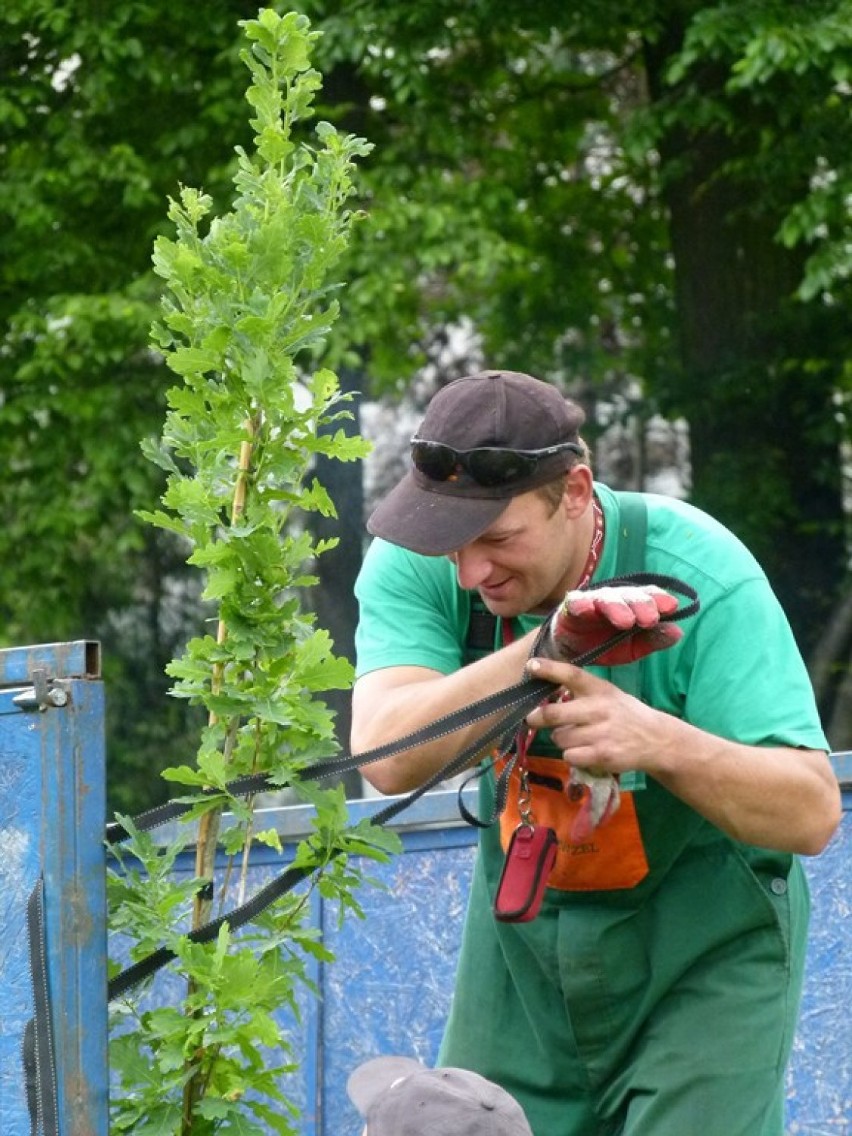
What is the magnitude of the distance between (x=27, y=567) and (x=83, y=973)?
10.2 metres

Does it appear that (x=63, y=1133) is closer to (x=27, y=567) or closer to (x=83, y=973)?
(x=83, y=973)

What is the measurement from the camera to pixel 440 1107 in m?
2.41

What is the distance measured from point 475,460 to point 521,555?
5.8 inches

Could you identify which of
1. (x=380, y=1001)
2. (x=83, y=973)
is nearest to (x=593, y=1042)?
(x=83, y=973)

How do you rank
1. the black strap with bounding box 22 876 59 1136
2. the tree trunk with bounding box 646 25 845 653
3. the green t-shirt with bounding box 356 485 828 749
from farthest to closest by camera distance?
the tree trunk with bounding box 646 25 845 653
the green t-shirt with bounding box 356 485 828 749
the black strap with bounding box 22 876 59 1136

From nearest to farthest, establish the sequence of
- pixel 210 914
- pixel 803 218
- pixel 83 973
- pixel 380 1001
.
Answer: pixel 83 973
pixel 210 914
pixel 380 1001
pixel 803 218

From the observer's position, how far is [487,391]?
9.87 ft

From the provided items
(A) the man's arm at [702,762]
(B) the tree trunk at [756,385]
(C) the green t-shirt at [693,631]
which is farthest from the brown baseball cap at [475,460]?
(B) the tree trunk at [756,385]

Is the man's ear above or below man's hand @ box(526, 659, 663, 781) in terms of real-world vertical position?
above

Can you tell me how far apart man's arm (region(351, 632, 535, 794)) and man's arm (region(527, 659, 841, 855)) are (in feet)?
0.36

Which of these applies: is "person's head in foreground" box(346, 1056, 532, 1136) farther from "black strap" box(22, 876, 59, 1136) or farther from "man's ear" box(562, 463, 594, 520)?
"man's ear" box(562, 463, 594, 520)

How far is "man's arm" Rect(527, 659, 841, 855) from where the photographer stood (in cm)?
268

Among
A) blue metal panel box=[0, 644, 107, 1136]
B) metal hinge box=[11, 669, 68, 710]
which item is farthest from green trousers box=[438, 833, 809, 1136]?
metal hinge box=[11, 669, 68, 710]

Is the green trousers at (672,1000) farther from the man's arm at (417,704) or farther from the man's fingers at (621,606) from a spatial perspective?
the man's fingers at (621,606)
